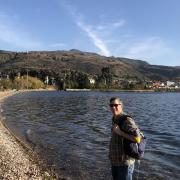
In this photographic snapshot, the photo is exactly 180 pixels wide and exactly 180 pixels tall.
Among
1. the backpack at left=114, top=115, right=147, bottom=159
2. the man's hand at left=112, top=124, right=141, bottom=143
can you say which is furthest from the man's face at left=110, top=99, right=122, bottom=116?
the man's hand at left=112, top=124, right=141, bottom=143

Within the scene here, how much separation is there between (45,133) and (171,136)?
11823 mm

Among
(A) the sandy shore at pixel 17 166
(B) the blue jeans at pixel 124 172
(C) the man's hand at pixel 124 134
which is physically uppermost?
(C) the man's hand at pixel 124 134

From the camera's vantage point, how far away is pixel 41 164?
1981 centimetres

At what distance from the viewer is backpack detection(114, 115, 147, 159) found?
28.7ft

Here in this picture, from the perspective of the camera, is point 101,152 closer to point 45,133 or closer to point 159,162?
point 159,162

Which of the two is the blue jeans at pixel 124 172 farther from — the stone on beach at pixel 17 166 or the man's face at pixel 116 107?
the stone on beach at pixel 17 166

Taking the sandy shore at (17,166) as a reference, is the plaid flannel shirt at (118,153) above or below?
above

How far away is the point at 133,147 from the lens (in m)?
8.77

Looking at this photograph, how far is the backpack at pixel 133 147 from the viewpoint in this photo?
28.7 ft

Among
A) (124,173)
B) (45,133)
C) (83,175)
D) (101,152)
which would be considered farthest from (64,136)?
(124,173)

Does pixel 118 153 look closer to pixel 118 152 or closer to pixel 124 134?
pixel 118 152

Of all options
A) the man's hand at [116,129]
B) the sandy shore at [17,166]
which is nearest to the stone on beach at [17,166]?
the sandy shore at [17,166]

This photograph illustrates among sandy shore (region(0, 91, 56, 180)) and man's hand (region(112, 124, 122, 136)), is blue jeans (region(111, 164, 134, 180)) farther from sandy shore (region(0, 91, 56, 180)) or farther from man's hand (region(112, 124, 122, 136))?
sandy shore (region(0, 91, 56, 180))

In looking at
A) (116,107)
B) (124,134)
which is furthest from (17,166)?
(124,134)
